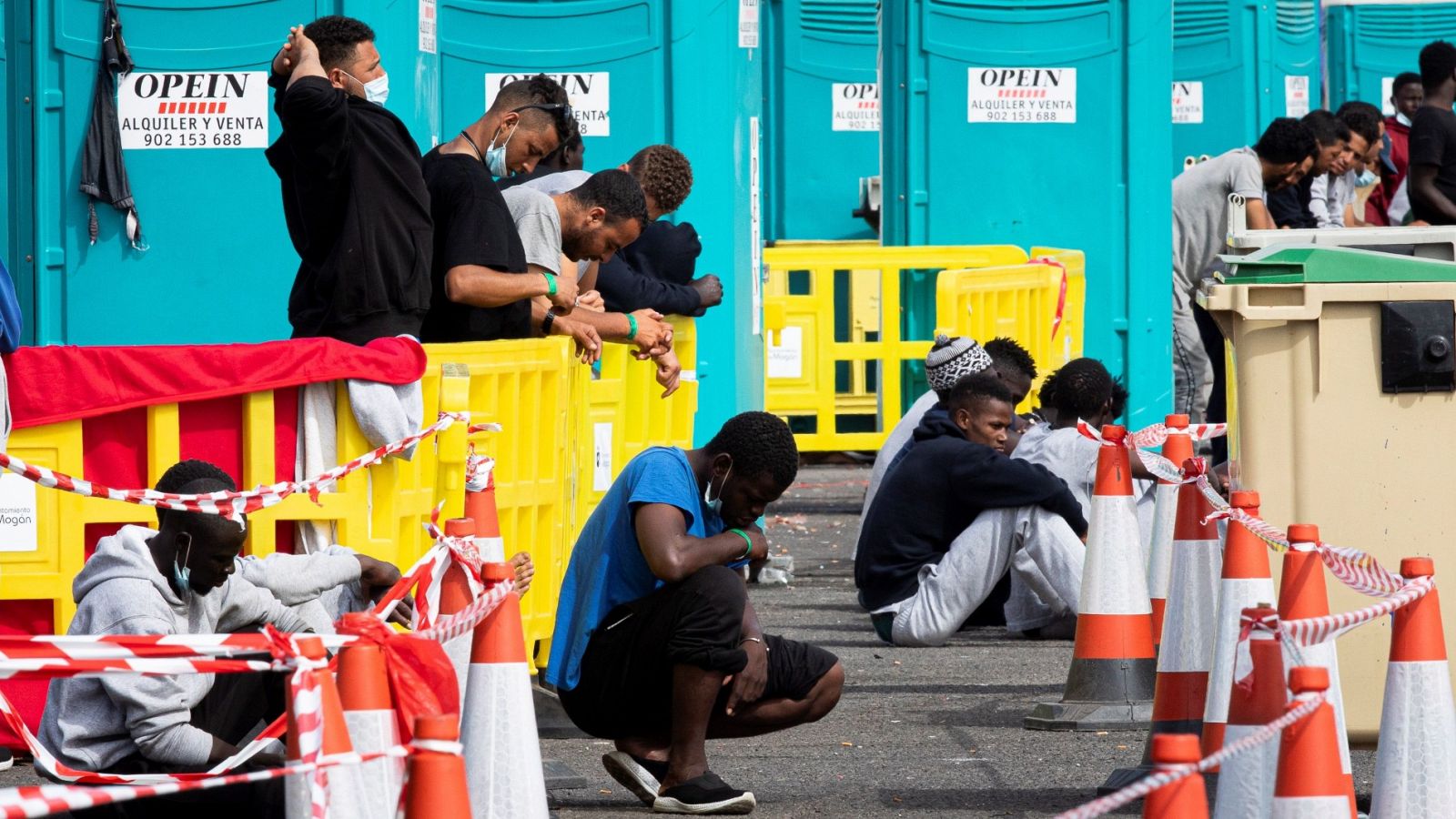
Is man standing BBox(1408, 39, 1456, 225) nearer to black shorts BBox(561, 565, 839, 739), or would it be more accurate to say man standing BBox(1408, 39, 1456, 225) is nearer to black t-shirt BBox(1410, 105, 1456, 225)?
black t-shirt BBox(1410, 105, 1456, 225)

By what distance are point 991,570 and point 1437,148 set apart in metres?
5.72

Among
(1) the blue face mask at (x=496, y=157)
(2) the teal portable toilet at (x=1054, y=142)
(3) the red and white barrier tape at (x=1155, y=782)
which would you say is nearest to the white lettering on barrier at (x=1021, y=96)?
(2) the teal portable toilet at (x=1054, y=142)

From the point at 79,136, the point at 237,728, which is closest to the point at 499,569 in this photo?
the point at 237,728

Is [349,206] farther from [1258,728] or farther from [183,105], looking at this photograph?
[1258,728]

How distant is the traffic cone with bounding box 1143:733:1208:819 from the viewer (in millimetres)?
3363

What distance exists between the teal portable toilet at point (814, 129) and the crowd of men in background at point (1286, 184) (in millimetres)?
4535

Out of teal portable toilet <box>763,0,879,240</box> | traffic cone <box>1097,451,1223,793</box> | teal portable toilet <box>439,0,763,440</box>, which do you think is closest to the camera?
traffic cone <box>1097,451,1223,793</box>

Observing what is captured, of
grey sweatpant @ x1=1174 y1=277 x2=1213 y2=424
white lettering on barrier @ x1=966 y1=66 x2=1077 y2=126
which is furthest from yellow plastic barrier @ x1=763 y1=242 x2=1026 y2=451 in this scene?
grey sweatpant @ x1=1174 y1=277 x2=1213 y2=424

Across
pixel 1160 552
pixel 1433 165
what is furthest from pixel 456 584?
pixel 1433 165

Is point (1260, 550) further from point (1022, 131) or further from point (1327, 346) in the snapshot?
point (1022, 131)

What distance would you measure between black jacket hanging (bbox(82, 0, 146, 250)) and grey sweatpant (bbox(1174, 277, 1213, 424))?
654 cm

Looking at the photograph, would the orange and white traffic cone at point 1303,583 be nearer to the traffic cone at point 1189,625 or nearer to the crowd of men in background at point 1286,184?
A: the traffic cone at point 1189,625

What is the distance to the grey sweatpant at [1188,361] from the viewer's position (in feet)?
44.5

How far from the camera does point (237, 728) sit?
17.4ft
